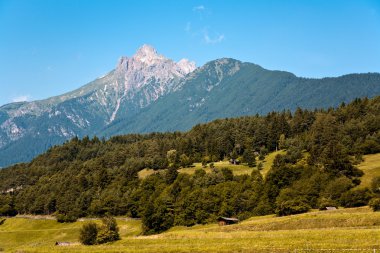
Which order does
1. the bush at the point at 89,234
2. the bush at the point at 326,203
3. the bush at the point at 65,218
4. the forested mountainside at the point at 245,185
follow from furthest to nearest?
1. the bush at the point at 65,218
2. the forested mountainside at the point at 245,185
3. the bush at the point at 326,203
4. the bush at the point at 89,234

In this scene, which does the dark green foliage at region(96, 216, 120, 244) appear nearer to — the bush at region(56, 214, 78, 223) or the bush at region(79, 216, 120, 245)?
the bush at region(79, 216, 120, 245)

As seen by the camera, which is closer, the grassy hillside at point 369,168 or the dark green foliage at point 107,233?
the dark green foliage at point 107,233

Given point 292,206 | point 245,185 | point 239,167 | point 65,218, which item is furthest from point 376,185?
point 65,218

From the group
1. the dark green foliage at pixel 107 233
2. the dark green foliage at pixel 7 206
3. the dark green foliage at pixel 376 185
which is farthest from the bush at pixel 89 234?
the dark green foliage at pixel 7 206

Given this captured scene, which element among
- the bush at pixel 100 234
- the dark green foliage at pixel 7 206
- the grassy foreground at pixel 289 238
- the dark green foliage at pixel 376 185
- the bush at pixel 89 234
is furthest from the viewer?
the dark green foliage at pixel 7 206

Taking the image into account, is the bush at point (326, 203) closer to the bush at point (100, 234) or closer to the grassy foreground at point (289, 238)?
the grassy foreground at point (289, 238)

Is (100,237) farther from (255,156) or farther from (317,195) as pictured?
(255,156)

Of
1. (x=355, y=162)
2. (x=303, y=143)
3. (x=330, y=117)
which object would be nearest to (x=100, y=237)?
(x=355, y=162)

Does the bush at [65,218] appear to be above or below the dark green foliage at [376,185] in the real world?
below

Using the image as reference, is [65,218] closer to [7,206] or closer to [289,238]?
[7,206]

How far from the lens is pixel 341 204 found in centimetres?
10175

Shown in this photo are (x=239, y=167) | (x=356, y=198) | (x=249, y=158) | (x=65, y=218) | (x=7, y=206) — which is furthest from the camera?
(x=7, y=206)

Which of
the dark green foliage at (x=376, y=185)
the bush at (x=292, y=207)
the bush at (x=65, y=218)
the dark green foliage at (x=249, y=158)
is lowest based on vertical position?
the bush at (x=65, y=218)

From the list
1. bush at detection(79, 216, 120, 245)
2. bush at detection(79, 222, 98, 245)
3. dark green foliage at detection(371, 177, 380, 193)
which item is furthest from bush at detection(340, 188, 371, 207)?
bush at detection(79, 222, 98, 245)
